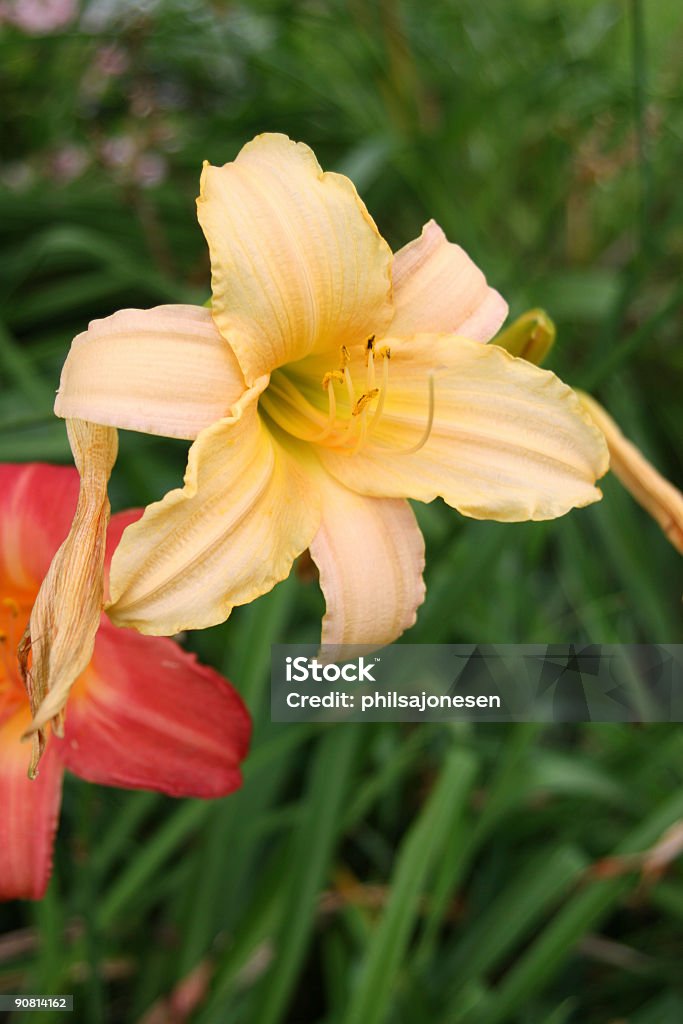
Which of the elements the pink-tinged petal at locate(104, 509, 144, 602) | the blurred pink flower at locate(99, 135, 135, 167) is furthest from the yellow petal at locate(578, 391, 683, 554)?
the blurred pink flower at locate(99, 135, 135, 167)

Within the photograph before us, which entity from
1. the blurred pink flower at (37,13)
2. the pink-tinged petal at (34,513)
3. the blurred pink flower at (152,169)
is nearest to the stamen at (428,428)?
the pink-tinged petal at (34,513)

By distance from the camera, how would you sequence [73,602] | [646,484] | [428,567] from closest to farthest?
[73,602] < [646,484] < [428,567]

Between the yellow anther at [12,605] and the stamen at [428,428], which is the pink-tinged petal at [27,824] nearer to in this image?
the yellow anther at [12,605]

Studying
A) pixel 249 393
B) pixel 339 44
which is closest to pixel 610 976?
pixel 249 393

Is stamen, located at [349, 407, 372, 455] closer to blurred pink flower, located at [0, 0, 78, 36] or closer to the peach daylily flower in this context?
the peach daylily flower

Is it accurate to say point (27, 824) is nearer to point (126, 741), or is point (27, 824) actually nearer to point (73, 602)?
point (126, 741)

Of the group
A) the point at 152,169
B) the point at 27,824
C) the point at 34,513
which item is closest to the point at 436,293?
the point at 34,513
